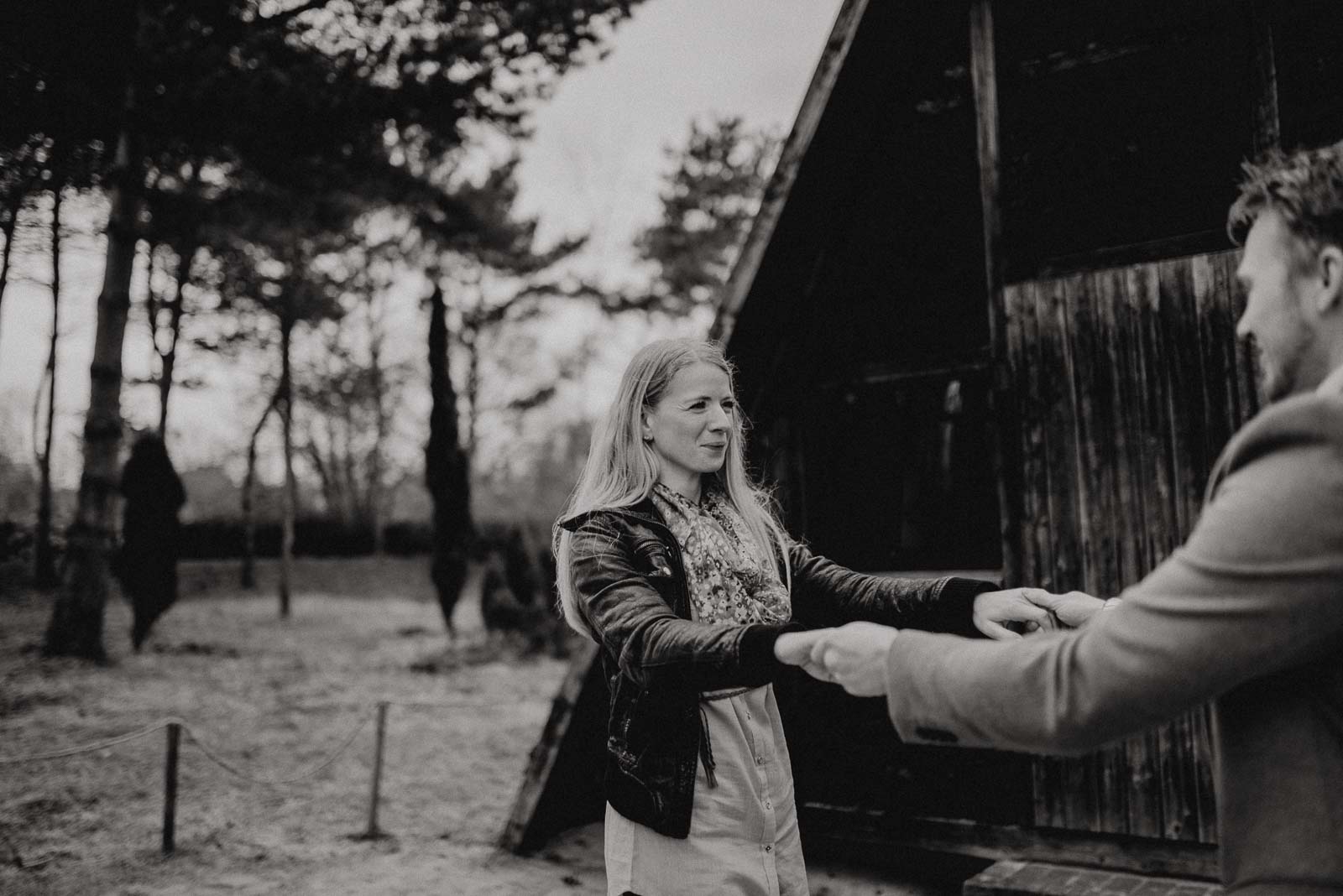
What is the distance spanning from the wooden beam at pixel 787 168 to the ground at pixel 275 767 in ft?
11.6

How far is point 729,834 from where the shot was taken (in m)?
2.33

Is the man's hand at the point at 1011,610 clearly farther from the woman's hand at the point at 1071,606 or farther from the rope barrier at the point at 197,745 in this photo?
the rope barrier at the point at 197,745

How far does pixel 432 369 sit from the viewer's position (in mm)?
18844

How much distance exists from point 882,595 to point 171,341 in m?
22.5

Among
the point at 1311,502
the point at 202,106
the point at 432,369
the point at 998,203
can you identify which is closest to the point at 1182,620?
the point at 1311,502

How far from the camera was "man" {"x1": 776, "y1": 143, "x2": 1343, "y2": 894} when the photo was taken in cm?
116

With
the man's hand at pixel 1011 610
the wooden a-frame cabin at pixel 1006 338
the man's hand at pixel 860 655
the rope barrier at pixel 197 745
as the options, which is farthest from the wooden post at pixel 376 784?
the man's hand at pixel 860 655

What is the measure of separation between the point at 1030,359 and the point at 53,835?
742cm

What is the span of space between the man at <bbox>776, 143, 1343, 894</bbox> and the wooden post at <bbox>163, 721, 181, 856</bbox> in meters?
6.03

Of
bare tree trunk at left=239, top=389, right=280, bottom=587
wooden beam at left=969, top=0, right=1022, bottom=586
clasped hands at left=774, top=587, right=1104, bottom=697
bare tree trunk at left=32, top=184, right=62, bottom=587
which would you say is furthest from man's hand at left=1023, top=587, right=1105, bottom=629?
bare tree trunk at left=239, top=389, right=280, bottom=587

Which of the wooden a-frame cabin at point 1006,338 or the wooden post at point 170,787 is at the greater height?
the wooden a-frame cabin at point 1006,338

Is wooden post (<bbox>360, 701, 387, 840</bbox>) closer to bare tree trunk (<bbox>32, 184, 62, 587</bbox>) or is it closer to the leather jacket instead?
the leather jacket

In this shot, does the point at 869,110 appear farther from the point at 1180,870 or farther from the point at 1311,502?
the point at 1311,502

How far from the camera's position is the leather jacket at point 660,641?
197 cm
